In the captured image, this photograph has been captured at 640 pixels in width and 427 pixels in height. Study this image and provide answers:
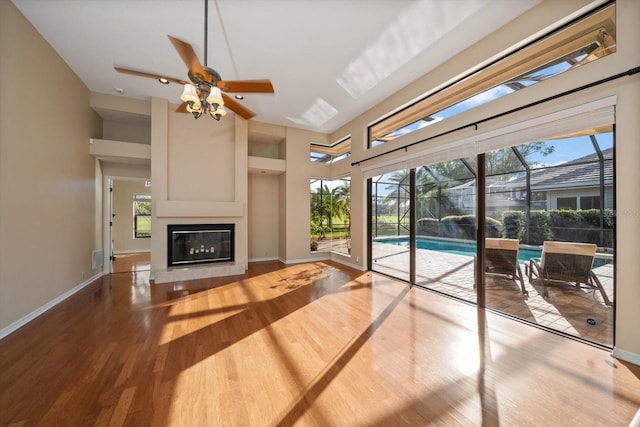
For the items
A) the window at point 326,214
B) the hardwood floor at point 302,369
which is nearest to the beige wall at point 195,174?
the hardwood floor at point 302,369

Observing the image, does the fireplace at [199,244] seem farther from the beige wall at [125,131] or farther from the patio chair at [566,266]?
the patio chair at [566,266]

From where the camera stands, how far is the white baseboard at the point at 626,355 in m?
2.03

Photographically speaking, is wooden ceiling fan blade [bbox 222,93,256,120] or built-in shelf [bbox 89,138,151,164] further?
built-in shelf [bbox 89,138,151,164]

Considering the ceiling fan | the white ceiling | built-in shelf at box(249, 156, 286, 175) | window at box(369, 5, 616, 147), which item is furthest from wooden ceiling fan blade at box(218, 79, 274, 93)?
built-in shelf at box(249, 156, 286, 175)

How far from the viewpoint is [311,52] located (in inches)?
133

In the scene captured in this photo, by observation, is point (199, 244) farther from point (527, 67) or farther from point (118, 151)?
point (527, 67)

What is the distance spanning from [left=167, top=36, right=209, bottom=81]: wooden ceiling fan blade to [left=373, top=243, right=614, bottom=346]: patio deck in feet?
13.6

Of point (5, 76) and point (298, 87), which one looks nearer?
point (5, 76)

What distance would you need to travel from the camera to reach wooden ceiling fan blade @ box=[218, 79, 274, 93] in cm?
276

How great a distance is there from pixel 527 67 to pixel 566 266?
7.60ft

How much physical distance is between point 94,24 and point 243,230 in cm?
387

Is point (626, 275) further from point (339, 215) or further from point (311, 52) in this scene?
point (339, 215)

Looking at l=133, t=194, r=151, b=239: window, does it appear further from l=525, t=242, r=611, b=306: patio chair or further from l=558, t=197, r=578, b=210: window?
l=558, t=197, r=578, b=210: window

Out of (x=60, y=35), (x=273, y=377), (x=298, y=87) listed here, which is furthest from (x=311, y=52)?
(x=273, y=377)
